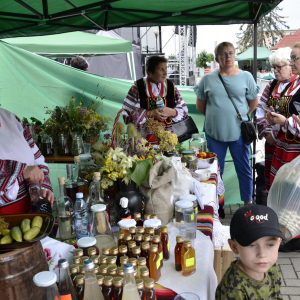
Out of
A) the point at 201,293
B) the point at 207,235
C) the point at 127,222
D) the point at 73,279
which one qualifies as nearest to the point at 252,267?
the point at 201,293

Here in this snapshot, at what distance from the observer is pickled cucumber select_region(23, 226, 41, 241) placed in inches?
41.7

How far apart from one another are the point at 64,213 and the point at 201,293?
0.76 m

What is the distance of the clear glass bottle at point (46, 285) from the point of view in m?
0.88

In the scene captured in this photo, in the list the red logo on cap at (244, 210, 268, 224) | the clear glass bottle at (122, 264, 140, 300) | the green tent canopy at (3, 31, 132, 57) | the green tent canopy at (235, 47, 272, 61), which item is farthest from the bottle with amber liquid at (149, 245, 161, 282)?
the green tent canopy at (235, 47, 272, 61)

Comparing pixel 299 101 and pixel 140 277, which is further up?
pixel 299 101

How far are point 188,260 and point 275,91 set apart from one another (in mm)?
2558

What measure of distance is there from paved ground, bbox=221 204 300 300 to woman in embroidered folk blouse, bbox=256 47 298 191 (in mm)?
783

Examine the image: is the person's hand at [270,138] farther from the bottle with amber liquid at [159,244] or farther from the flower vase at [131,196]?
the bottle with amber liquid at [159,244]

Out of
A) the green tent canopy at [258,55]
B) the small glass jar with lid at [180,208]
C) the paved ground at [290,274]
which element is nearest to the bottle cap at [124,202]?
the small glass jar with lid at [180,208]

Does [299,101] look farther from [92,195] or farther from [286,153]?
[92,195]

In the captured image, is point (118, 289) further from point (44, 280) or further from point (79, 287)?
point (44, 280)

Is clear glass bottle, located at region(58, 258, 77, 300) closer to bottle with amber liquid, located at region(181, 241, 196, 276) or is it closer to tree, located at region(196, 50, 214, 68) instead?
bottle with amber liquid, located at region(181, 241, 196, 276)

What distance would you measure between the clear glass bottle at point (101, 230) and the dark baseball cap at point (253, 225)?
51 centimetres

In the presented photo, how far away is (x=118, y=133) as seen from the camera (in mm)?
1953
